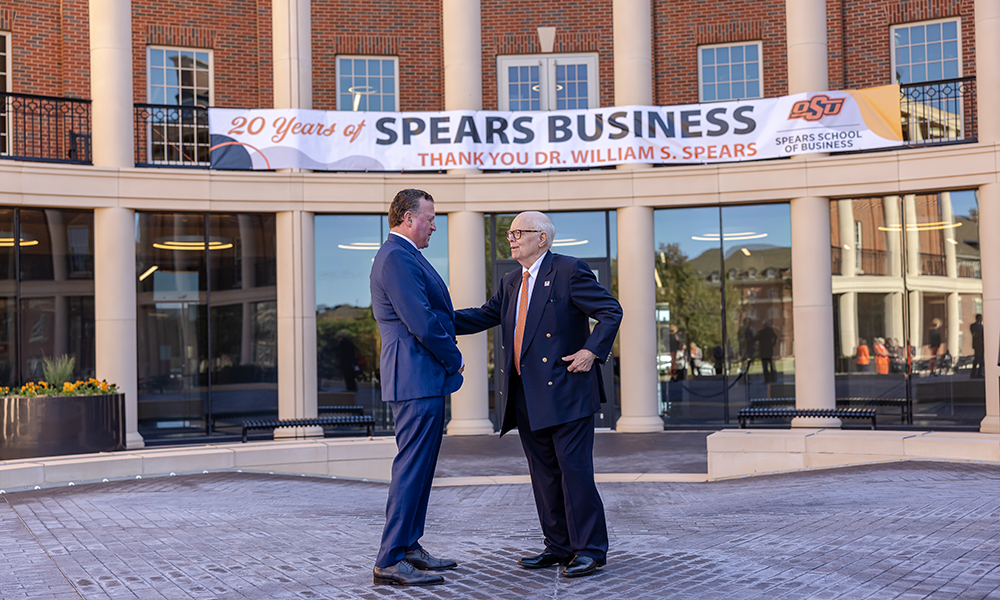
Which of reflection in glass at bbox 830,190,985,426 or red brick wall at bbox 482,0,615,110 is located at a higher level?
red brick wall at bbox 482,0,615,110

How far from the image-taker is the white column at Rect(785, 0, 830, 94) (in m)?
14.8

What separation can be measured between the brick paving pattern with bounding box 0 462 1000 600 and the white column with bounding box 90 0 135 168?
7273mm

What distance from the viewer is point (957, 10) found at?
15.8m

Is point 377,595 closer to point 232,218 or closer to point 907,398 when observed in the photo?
point 232,218

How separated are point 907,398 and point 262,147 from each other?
1095cm

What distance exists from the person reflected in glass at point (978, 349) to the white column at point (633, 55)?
5.17 metres

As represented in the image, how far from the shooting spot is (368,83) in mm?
16922

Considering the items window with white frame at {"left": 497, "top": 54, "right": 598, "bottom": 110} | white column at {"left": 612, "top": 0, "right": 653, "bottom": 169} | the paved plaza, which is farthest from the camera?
window with white frame at {"left": 497, "top": 54, "right": 598, "bottom": 110}

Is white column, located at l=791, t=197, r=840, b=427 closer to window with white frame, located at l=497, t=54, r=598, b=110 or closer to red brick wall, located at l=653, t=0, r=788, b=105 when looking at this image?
red brick wall, located at l=653, t=0, r=788, b=105

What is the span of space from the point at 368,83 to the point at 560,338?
13.1 meters

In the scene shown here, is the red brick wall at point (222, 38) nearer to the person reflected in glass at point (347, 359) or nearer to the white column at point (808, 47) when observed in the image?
the person reflected in glass at point (347, 359)

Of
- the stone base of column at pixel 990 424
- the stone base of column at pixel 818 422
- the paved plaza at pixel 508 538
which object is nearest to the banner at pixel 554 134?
the stone base of column at pixel 818 422

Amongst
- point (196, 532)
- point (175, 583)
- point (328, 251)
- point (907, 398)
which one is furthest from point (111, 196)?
point (907, 398)

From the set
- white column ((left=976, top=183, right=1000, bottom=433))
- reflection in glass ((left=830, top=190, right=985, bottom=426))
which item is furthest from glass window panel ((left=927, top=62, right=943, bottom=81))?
reflection in glass ((left=830, top=190, right=985, bottom=426))
